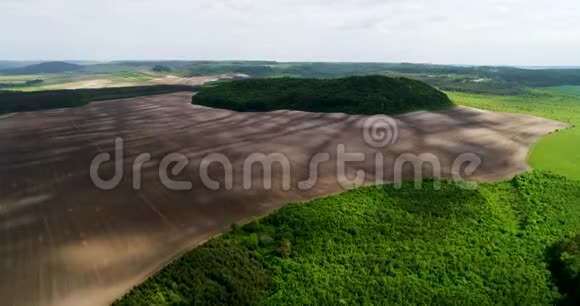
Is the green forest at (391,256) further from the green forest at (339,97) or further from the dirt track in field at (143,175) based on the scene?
the green forest at (339,97)

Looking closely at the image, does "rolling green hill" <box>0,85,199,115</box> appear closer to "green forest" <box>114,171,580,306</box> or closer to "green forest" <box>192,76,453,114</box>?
"green forest" <box>192,76,453,114</box>

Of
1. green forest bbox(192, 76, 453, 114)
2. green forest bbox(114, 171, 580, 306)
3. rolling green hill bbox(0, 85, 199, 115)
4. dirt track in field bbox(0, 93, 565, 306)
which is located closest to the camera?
green forest bbox(114, 171, 580, 306)

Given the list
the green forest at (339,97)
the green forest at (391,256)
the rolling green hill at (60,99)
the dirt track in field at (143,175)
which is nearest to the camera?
the green forest at (391,256)

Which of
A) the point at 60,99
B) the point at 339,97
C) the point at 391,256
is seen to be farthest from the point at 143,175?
the point at 60,99

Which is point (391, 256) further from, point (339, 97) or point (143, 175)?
point (339, 97)

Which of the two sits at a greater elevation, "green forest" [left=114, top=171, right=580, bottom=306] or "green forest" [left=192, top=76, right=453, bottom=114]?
"green forest" [left=192, top=76, right=453, bottom=114]

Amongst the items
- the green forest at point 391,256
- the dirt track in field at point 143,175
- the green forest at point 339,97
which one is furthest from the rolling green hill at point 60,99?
the green forest at point 391,256

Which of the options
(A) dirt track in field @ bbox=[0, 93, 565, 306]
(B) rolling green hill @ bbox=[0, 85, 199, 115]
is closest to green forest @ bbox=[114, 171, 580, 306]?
(A) dirt track in field @ bbox=[0, 93, 565, 306]

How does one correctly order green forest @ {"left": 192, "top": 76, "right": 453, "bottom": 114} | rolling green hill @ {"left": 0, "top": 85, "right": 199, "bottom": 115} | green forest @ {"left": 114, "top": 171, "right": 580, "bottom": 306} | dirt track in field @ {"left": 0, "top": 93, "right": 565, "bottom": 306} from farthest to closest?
rolling green hill @ {"left": 0, "top": 85, "right": 199, "bottom": 115} → green forest @ {"left": 192, "top": 76, "right": 453, "bottom": 114} → dirt track in field @ {"left": 0, "top": 93, "right": 565, "bottom": 306} → green forest @ {"left": 114, "top": 171, "right": 580, "bottom": 306}
